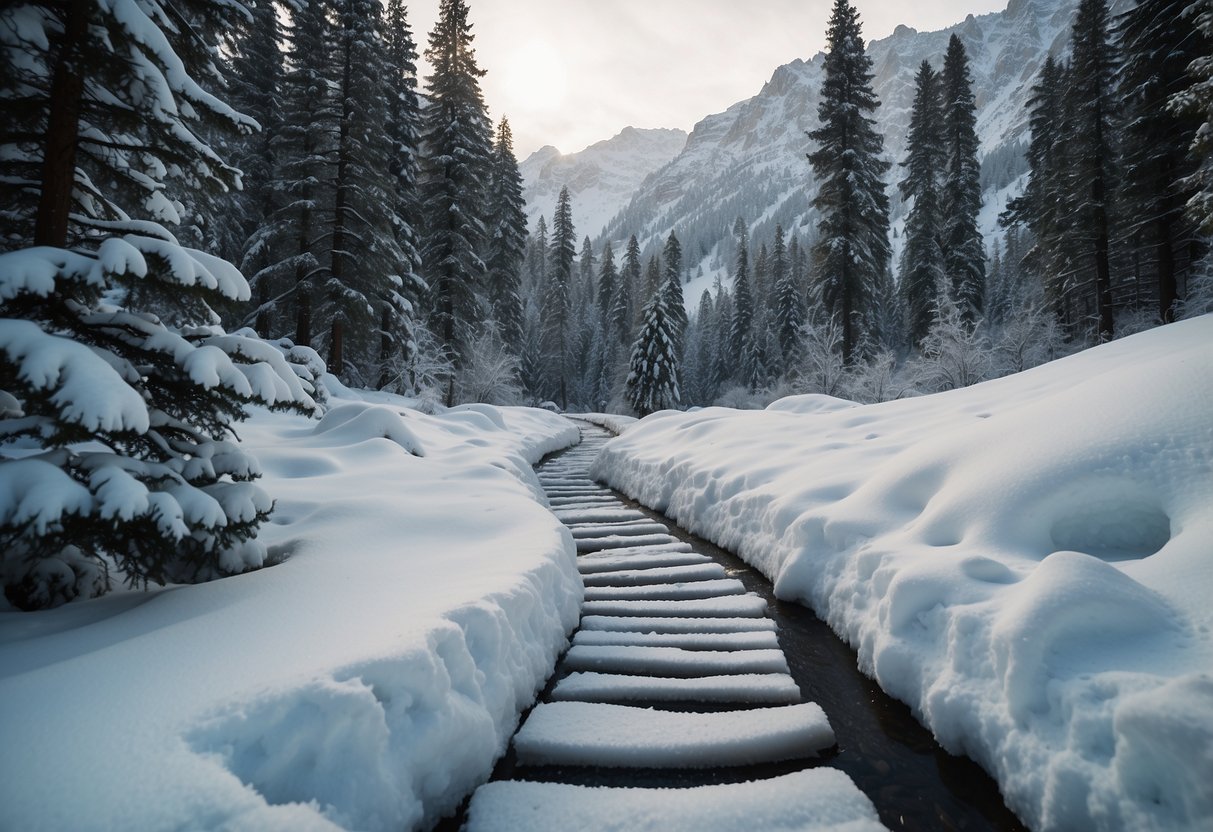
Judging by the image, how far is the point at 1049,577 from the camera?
2605 mm

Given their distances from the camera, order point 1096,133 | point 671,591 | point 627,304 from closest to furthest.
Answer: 1. point 671,591
2. point 1096,133
3. point 627,304

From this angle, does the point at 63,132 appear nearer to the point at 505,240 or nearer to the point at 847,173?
the point at 847,173

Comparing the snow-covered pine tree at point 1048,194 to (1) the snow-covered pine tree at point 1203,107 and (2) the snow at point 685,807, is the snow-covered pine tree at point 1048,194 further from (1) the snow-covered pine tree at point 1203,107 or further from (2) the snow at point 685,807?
(2) the snow at point 685,807

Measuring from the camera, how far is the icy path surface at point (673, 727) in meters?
2.23

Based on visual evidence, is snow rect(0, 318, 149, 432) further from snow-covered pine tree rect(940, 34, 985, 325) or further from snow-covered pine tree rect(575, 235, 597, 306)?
snow-covered pine tree rect(575, 235, 597, 306)

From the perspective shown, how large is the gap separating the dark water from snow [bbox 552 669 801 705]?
6cm

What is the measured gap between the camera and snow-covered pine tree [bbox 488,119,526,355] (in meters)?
30.4

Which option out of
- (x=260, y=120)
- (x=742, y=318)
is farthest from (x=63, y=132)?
(x=742, y=318)

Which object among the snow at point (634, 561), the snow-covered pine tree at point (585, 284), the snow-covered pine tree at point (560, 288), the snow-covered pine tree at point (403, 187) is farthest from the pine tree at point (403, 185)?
the snow-covered pine tree at point (585, 284)

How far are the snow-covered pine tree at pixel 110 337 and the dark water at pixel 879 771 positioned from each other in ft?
7.23

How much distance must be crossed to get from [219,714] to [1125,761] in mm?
3463

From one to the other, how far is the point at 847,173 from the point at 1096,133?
8428mm

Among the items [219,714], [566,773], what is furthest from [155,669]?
[566,773]

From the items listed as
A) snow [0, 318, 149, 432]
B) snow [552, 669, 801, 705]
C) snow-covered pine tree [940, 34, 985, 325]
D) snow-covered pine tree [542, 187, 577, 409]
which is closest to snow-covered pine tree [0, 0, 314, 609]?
snow [0, 318, 149, 432]
